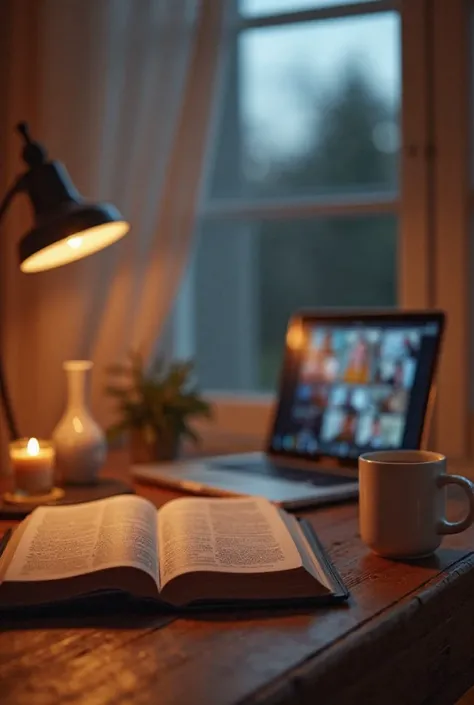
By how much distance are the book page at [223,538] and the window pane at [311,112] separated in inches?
38.8

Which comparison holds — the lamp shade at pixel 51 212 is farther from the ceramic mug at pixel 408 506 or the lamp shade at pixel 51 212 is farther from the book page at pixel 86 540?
the ceramic mug at pixel 408 506

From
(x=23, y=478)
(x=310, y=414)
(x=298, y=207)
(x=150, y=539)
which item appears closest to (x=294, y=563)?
(x=150, y=539)

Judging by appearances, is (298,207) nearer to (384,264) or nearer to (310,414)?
(384,264)

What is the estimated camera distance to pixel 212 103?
182cm

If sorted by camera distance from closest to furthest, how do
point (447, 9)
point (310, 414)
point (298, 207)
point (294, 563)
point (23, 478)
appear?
point (294, 563) → point (23, 478) → point (310, 414) → point (447, 9) → point (298, 207)

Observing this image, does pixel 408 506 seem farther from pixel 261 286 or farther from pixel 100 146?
pixel 261 286

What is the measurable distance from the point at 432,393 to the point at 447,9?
76 cm

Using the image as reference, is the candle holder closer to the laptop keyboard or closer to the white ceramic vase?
the white ceramic vase

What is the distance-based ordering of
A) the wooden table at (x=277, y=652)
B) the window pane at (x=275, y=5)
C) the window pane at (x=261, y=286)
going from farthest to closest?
the window pane at (x=261, y=286)
the window pane at (x=275, y=5)
the wooden table at (x=277, y=652)

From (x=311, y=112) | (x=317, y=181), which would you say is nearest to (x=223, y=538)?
(x=317, y=181)

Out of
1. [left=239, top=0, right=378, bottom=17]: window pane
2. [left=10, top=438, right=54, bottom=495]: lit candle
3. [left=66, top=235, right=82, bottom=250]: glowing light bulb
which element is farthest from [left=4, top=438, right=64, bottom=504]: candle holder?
[left=239, top=0, right=378, bottom=17]: window pane

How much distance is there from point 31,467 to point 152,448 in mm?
327

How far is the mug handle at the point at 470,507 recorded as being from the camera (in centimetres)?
99

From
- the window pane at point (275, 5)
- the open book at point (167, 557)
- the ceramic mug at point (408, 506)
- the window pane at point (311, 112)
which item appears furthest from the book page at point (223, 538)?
the window pane at point (275, 5)
